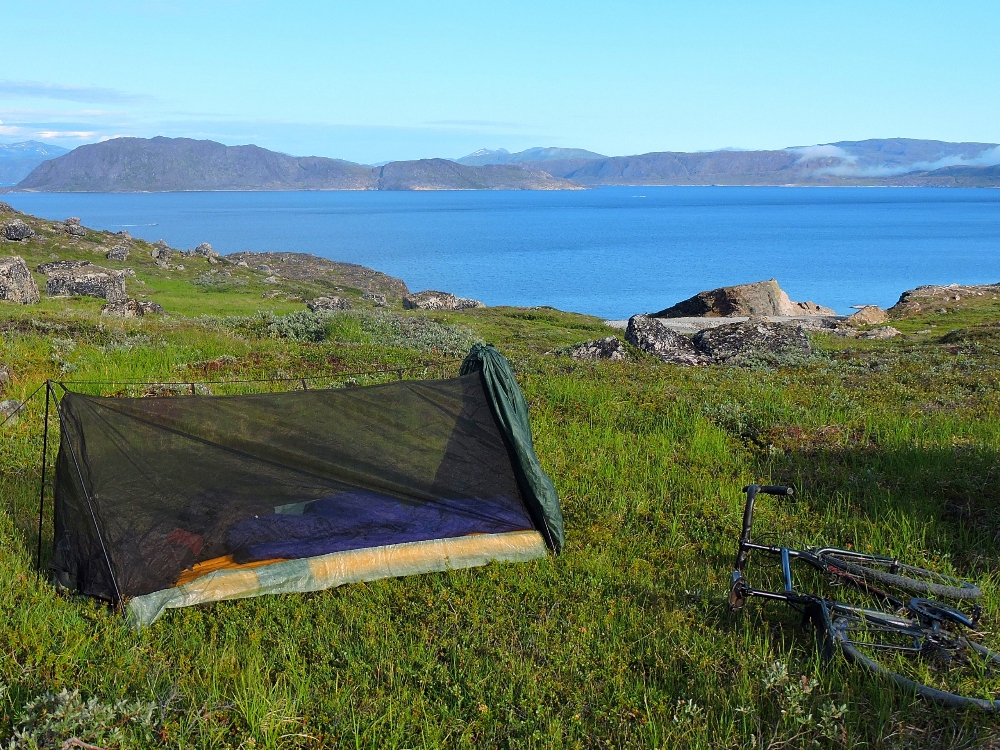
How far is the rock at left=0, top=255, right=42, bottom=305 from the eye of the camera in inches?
1110

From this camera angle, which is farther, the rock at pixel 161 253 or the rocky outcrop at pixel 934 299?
the rock at pixel 161 253

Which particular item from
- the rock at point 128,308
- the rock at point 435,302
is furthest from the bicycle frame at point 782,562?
the rock at point 435,302

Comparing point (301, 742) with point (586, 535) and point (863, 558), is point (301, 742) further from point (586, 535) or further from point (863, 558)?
point (863, 558)

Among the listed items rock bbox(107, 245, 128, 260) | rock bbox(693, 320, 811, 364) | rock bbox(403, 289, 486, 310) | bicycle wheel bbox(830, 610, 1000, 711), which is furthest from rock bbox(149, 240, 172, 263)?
bicycle wheel bbox(830, 610, 1000, 711)

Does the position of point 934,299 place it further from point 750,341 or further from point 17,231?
point 17,231

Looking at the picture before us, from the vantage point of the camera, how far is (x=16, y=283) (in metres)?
28.7

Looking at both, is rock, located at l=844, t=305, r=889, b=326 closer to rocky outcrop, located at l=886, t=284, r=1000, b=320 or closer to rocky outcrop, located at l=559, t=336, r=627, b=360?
rocky outcrop, located at l=886, t=284, r=1000, b=320

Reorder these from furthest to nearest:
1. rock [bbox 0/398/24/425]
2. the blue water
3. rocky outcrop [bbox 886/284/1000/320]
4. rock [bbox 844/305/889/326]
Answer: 1. the blue water
2. rocky outcrop [bbox 886/284/1000/320]
3. rock [bbox 844/305/889/326]
4. rock [bbox 0/398/24/425]

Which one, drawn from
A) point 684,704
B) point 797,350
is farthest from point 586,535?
point 797,350

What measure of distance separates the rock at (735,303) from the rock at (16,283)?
26938 millimetres

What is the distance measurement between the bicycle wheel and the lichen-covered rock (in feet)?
166

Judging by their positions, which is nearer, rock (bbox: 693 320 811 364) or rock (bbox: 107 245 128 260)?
rock (bbox: 693 320 811 364)

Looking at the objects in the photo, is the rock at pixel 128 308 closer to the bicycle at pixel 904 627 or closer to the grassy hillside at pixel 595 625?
the grassy hillside at pixel 595 625

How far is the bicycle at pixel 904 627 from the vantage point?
5.24m
